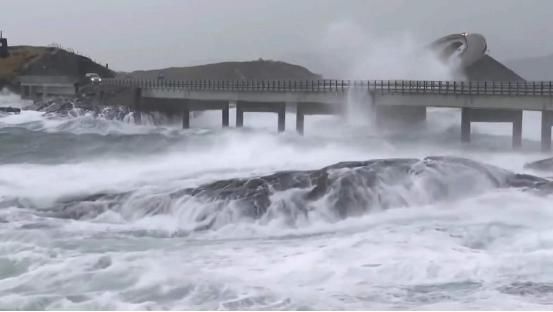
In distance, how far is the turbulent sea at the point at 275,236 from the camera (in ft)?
47.2

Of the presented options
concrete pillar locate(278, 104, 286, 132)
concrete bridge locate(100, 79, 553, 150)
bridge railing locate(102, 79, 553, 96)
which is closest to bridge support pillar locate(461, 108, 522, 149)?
concrete bridge locate(100, 79, 553, 150)

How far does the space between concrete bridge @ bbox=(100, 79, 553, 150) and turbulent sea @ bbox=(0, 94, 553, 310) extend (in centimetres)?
609

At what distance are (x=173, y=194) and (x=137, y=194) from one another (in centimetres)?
149

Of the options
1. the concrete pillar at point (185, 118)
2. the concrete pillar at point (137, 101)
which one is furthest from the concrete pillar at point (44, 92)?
the concrete pillar at point (185, 118)

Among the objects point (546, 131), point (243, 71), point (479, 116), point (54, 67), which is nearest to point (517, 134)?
point (546, 131)

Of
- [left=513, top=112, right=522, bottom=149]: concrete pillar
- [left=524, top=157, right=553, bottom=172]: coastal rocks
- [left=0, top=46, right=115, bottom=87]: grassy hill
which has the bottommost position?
[left=524, top=157, right=553, bottom=172]: coastal rocks

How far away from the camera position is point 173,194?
2477 cm

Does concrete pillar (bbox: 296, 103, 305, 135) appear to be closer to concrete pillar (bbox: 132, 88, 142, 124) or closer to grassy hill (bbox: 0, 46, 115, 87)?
concrete pillar (bbox: 132, 88, 142, 124)

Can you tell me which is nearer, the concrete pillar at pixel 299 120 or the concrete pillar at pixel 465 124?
Result: the concrete pillar at pixel 465 124

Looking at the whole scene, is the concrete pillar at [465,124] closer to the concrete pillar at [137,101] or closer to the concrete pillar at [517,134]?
the concrete pillar at [517,134]

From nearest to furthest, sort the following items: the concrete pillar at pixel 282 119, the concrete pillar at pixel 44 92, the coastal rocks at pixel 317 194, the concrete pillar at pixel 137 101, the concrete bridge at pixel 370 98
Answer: the coastal rocks at pixel 317 194 < the concrete bridge at pixel 370 98 < the concrete pillar at pixel 282 119 < the concrete pillar at pixel 137 101 < the concrete pillar at pixel 44 92

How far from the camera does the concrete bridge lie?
44.7m

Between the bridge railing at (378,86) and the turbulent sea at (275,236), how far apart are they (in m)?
6.97

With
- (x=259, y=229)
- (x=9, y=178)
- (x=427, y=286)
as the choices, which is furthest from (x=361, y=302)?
(x=9, y=178)
